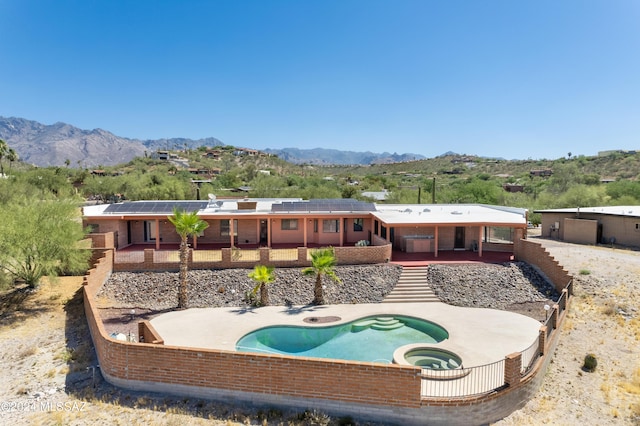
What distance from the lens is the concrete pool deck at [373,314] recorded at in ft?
47.9

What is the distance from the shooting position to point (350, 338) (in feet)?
52.5

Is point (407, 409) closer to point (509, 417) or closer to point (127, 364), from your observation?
point (509, 417)

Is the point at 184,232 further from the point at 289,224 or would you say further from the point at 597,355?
the point at 597,355

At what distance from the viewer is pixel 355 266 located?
872 inches

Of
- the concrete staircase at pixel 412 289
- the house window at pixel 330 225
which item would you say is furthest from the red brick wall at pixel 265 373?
the house window at pixel 330 225

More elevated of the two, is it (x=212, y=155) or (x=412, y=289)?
(x=212, y=155)

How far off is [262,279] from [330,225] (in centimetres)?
1017

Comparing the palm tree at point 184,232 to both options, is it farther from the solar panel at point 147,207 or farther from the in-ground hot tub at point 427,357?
the in-ground hot tub at point 427,357

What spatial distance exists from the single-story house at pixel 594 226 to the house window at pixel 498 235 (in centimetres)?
758

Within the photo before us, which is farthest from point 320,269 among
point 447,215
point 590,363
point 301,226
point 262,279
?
point 447,215

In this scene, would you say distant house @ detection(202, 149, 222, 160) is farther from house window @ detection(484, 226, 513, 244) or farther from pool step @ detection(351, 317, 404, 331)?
pool step @ detection(351, 317, 404, 331)

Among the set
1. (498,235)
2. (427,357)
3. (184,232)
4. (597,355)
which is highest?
(184,232)

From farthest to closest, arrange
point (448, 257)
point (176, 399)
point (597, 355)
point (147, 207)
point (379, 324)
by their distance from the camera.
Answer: point (147, 207) < point (448, 257) < point (379, 324) < point (597, 355) < point (176, 399)

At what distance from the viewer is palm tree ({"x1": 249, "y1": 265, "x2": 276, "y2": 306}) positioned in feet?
60.7
